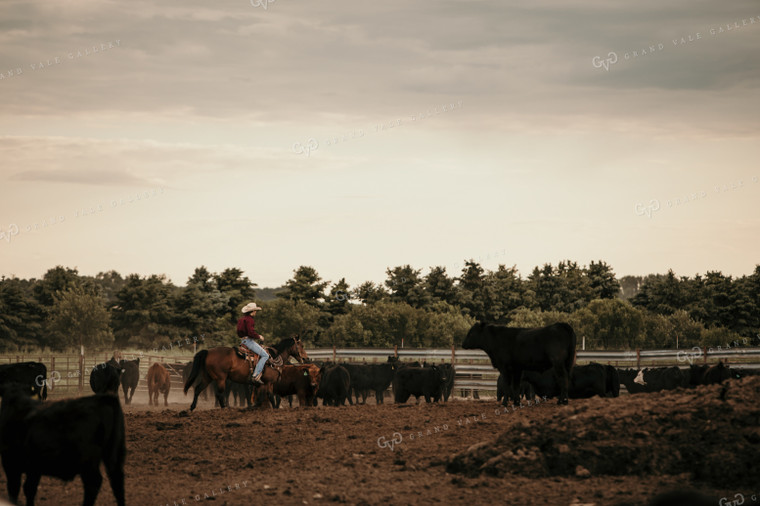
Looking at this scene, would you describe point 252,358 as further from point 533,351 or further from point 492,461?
point 492,461

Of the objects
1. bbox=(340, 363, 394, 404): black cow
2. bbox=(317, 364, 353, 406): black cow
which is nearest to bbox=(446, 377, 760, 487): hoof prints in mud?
bbox=(317, 364, 353, 406): black cow

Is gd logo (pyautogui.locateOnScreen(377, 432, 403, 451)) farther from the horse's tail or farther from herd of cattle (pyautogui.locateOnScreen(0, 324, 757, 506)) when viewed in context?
the horse's tail

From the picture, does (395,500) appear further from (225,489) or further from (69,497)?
(69,497)

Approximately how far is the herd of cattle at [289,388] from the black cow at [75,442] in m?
0.01

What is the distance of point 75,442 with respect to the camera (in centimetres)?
861

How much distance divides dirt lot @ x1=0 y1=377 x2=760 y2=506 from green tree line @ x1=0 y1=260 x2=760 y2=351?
172 feet

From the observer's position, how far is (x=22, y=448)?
9.15m

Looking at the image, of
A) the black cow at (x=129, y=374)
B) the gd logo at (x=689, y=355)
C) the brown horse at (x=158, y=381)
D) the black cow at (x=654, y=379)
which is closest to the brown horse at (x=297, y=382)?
the black cow at (x=654, y=379)

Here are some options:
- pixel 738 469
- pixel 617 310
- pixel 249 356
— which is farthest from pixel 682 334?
pixel 738 469

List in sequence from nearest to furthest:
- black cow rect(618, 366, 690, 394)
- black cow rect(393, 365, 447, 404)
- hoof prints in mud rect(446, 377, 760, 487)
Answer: hoof prints in mud rect(446, 377, 760, 487) → black cow rect(393, 365, 447, 404) → black cow rect(618, 366, 690, 394)

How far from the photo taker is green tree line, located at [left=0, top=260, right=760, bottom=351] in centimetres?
6838

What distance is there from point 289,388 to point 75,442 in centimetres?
1176

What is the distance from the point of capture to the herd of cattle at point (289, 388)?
343 inches

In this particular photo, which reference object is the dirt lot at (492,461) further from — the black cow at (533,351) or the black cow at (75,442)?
the black cow at (533,351)
